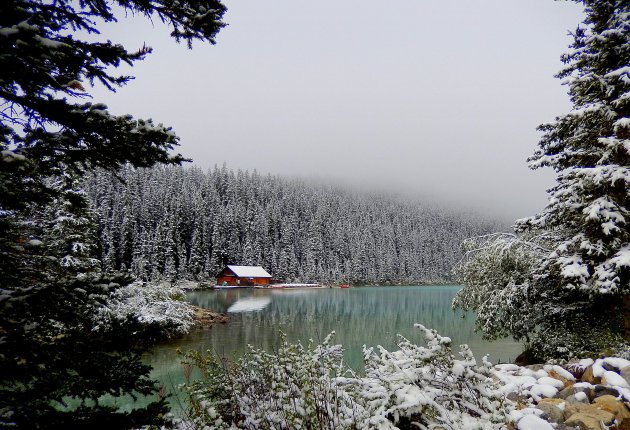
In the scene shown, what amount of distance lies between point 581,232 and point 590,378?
598cm

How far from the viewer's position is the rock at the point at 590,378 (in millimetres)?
5871

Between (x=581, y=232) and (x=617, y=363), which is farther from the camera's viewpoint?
(x=581, y=232)

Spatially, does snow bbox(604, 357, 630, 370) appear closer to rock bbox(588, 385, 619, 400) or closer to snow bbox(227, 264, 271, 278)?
rock bbox(588, 385, 619, 400)

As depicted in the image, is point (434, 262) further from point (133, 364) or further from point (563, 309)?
point (133, 364)

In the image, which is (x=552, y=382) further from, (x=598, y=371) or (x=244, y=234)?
(x=244, y=234)

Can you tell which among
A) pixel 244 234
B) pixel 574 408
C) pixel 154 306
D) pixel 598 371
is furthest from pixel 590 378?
pixel 244 234

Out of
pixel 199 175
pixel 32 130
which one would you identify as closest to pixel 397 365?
pixel 32 130

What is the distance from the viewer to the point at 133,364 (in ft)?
9.45

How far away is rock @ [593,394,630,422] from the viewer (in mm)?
4898

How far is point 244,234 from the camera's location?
105m

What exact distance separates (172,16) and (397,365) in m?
4.65

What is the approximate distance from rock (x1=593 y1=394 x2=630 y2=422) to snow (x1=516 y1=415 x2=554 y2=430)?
1.18 m

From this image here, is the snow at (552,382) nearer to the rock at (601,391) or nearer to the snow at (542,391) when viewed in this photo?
the snow at (542,391)

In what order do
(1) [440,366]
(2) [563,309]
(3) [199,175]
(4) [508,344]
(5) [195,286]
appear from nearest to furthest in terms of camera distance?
(1) [440,366]
(2) [563,309]
(4) [508,344]
(5) [195,286]
(3) [199,175]
